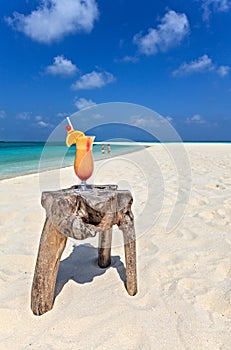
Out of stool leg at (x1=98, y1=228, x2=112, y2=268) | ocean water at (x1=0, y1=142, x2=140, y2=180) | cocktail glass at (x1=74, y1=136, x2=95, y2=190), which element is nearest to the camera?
cocktail glass at (x1=74, y1=136, x2=95, y2=190)

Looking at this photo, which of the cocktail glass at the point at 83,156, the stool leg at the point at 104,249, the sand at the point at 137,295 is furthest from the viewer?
the stool leg at the point at 104,249

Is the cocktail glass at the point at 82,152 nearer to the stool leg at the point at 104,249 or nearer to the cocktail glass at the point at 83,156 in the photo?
the cocktail glass at the point at 83,156

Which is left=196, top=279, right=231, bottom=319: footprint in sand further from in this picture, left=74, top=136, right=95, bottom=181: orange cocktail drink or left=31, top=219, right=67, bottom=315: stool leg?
left=74, top=136, right=95, bottom=181: orange cocktail drink

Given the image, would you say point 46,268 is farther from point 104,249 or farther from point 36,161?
point 36,161

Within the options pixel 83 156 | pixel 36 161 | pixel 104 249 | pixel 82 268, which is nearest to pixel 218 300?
pixel 104 249

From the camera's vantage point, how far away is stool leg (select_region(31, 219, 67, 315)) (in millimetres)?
1751

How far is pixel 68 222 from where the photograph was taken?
5.41 ft

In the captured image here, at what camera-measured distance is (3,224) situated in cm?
351

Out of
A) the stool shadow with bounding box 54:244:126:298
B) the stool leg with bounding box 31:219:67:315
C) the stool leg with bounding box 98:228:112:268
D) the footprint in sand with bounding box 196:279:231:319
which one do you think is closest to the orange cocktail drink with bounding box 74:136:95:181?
the stool leg with bounding box 31:219:67:315

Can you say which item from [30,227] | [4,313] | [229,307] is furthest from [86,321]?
[30,227]

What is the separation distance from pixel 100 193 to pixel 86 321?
815 millimetres

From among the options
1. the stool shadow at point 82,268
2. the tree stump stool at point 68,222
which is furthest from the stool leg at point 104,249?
the tree stump stool at point 68,222

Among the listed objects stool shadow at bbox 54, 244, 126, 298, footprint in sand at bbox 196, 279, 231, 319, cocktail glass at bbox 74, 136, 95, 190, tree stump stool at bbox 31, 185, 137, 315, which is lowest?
stool shadow at bbox 54, 244, 126, 298

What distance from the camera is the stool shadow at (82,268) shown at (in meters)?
2.19
